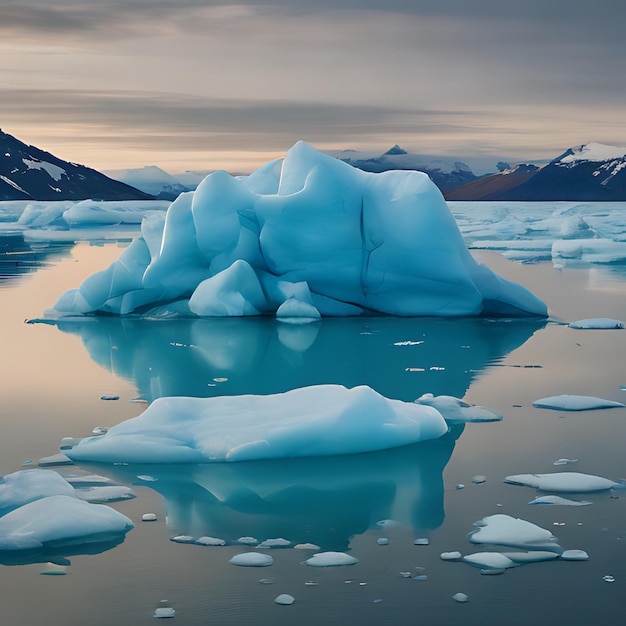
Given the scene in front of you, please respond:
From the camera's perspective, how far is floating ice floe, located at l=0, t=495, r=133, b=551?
13.2ft

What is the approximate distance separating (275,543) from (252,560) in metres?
0.23

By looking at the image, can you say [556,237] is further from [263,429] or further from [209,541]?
[209,541]

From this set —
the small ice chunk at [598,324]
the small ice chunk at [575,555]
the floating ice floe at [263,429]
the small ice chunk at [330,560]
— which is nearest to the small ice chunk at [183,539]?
the small ice chunk at [330,560]

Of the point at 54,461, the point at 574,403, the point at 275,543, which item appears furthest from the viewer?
the point at 574,403

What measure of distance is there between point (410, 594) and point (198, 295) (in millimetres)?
8338

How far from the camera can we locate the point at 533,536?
13.4 ft

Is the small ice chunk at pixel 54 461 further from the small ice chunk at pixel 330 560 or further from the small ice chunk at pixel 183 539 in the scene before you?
the small ice chunk at pixel 330 560

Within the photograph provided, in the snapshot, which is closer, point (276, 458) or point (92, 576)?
point (92, 576)

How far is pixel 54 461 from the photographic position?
17.4 ft

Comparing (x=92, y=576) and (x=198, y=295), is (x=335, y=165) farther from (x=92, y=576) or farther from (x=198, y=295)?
(x=92, y=576)

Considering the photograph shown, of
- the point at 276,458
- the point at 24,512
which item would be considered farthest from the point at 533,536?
the point at 24,512

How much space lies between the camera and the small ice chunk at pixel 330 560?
3.83 metres

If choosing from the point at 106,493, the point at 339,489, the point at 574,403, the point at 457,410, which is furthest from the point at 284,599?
the point at 574,403

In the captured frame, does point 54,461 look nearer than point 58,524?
No
